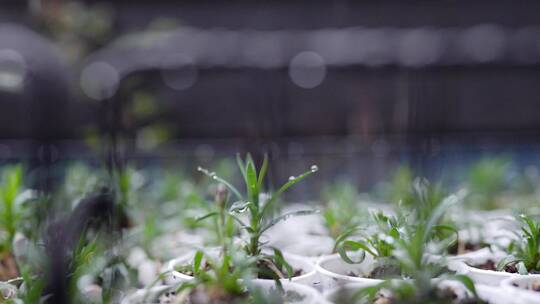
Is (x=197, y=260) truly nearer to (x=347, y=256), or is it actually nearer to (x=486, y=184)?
(x=347, y=256)

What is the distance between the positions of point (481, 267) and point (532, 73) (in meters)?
4.31

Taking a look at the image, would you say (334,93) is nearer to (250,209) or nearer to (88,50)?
(88,50)

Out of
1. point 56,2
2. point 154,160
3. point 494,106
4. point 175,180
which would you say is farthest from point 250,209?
point 494,106

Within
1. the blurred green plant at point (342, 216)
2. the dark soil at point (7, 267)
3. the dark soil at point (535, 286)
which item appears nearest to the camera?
the dark soil at point (535, 286)

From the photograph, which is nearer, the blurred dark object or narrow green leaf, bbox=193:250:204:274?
the blurred dark object

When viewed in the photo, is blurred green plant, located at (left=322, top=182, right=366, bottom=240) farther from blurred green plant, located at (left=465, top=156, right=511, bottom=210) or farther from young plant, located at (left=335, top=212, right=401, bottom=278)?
blurred green plant, located at (left=465, top=156, right=511, bottom=210)

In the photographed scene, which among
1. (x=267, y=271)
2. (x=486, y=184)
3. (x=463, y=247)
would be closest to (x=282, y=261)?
(x=267, y=271)

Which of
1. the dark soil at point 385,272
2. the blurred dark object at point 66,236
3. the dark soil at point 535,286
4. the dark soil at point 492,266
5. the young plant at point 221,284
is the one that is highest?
the blurred dark object at point 66,236

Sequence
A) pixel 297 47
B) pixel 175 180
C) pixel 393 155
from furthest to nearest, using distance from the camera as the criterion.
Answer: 1. pixel 297 47
2. pixel 393 155
3. pixel 175 180

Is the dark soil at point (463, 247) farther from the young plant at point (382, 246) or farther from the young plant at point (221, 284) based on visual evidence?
the young plant at point (221, 284)

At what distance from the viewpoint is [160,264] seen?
108cm

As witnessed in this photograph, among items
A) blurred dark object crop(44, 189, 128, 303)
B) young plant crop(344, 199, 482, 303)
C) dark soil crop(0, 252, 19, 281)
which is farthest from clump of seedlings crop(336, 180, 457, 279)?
dark soil crop(0, 252, 19, 281)

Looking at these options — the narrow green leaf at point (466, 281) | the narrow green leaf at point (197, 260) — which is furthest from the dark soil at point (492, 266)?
the narrow green leaf at point (197, 260)

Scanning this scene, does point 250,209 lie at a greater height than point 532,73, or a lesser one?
lesser
